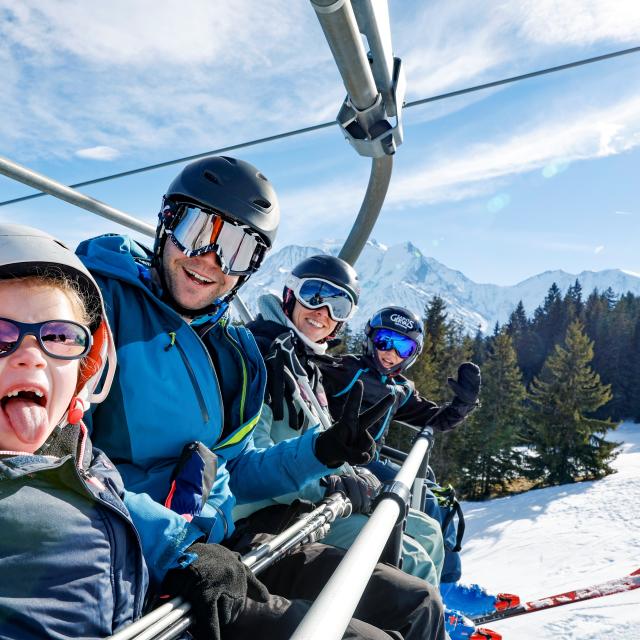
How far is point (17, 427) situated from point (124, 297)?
1041 millimetres

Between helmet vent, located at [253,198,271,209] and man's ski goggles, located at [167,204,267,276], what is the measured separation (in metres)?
0.16

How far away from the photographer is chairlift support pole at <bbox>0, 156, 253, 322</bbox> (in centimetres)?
257

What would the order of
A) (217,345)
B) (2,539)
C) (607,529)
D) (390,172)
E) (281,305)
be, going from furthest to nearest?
(607,529) → (281,305) → (390,172) → (217,345) → (2,539)

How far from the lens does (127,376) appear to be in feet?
6.81

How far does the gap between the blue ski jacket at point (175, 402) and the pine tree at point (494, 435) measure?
30552 millimetres

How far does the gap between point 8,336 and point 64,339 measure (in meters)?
0.14

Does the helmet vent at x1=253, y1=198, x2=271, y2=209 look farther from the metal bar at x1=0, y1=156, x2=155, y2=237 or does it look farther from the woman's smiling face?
the woman's smiling face

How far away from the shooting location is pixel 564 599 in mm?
5637

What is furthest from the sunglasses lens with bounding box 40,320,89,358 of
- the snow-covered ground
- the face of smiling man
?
the snow-covered ground

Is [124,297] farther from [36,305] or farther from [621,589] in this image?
[621,589]

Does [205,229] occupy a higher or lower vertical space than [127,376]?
higher

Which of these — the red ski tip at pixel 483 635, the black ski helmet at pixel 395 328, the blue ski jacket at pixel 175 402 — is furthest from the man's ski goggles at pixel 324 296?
the red ski tip at pixel 483 635

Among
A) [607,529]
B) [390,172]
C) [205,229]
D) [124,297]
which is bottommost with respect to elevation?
[607,529]

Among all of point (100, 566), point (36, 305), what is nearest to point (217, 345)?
point (36, 305)
